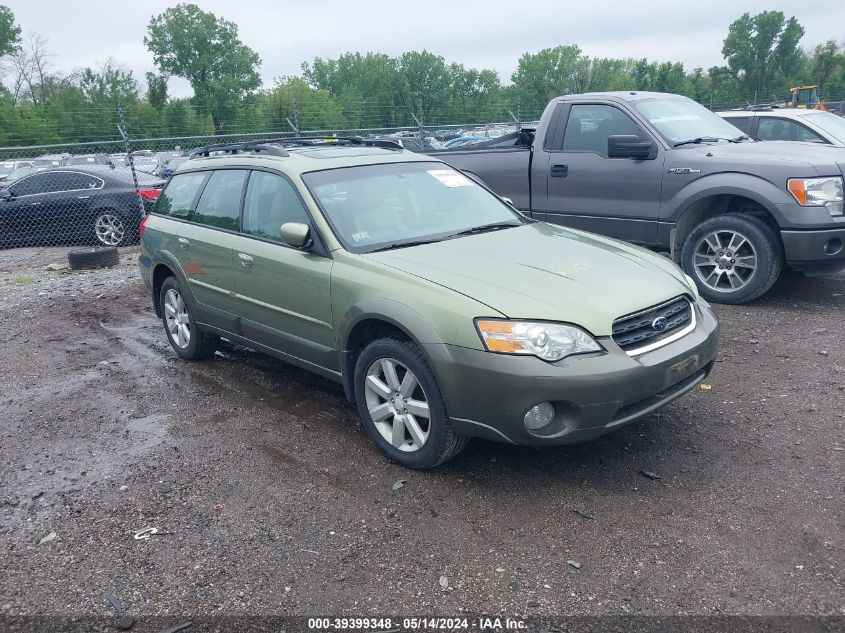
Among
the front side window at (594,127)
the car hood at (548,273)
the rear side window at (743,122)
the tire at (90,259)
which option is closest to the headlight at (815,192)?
the front side window at (594,127)

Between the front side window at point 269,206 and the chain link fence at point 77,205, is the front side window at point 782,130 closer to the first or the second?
the chain link fence at point 77,205

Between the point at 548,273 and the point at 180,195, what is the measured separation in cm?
337

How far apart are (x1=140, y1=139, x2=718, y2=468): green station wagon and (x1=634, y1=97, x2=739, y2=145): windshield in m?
2.87

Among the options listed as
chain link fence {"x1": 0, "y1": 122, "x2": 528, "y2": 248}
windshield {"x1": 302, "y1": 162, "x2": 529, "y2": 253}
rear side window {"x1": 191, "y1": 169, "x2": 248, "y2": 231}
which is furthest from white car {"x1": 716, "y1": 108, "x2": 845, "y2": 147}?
rear side window {"x1": 191, "y1": 169, "x2": 248, "y2": 231}

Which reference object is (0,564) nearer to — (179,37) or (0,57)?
(0,57)

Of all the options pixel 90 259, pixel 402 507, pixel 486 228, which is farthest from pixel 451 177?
pixel 90 259

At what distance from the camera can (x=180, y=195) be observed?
582cm

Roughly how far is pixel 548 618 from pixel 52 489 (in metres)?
2.79

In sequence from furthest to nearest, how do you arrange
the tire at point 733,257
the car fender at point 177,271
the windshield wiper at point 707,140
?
the windshield wiper at point 707,140
the tire at point 733,257
the car fender at point 177,271

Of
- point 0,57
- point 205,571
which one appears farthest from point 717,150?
point 0,57

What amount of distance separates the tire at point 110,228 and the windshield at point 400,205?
27.5 ft

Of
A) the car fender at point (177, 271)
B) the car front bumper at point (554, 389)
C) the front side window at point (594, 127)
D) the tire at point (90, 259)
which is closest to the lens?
the car front bumper at point (554, 389)

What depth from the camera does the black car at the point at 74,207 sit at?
→ 38.7 ft

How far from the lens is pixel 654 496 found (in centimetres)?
355
